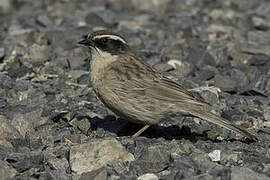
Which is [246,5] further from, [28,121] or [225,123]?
[28,121]

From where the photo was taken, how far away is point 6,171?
22.8 feet

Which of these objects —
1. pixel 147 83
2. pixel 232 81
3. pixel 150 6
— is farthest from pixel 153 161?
pixel 150 6

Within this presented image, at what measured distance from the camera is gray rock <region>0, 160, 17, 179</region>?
6.89 meters

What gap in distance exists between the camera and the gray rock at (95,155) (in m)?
7.22

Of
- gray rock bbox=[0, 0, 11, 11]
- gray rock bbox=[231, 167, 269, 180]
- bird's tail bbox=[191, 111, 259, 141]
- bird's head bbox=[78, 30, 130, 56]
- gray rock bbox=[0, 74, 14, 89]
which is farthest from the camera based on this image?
gray rock bbox=[0, 0, 11, 11]

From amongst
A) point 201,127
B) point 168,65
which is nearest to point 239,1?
point 168,65

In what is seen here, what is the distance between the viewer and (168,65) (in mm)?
11562

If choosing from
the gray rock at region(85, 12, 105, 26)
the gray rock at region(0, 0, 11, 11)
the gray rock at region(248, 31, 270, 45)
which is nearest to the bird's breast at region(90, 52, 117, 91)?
the gray rock at region(248, 31, 270, 45)

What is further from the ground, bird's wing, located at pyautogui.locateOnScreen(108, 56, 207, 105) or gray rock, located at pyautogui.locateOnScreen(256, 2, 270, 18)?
bird's wing, located at pyautogui.locateOnScreen(108, 56, 207, 105)

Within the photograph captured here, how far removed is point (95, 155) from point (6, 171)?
1.11 m

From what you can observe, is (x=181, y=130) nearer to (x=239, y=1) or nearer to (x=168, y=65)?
(x=168, y=65)

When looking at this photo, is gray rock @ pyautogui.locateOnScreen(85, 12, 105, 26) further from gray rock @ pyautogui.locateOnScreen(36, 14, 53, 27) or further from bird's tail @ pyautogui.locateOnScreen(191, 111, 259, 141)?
bird's tail @ pyautogui.locateOnScreen(191, 111, 259, 141)

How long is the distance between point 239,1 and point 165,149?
403 inches

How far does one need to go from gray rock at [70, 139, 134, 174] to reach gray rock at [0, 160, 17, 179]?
0.72 metres
